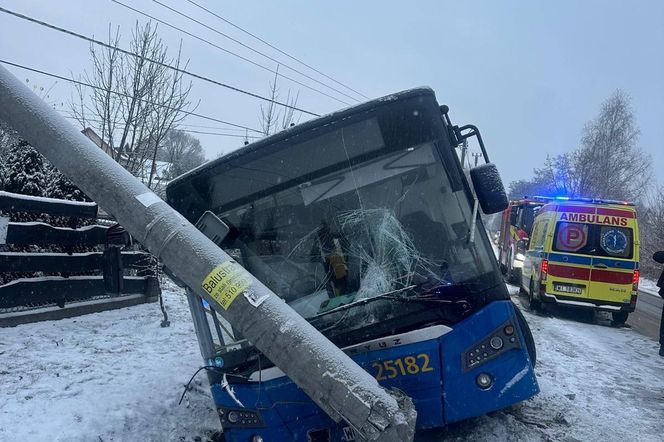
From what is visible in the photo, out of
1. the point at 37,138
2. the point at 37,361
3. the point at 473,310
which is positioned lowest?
the point at 37,361

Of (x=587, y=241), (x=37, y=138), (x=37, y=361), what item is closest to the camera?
(x=37, y=138)

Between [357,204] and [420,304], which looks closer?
[420,304]

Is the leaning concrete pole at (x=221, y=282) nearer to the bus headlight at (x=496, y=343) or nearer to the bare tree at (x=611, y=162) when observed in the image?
the bus headlight at (x=496, y=343)

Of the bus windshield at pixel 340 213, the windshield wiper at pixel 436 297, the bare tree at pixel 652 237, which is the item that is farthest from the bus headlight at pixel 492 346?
the bare tree at pixel 652 237

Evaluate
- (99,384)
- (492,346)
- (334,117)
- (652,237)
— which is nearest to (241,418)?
(492,346)

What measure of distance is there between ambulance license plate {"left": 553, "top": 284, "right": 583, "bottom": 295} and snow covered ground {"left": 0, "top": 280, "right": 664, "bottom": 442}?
13.0 ft

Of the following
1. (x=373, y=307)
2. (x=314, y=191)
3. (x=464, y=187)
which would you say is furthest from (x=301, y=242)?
(x=464, y=187)

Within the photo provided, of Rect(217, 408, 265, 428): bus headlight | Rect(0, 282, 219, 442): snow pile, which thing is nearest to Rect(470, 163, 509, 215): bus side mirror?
Rect(217, 408, 265, 428): bus headlight

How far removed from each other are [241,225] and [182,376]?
2.42 meters

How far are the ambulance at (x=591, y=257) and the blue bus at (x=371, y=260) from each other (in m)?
8.53

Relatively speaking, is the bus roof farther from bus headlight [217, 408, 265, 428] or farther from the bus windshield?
bus headlight [217, 408, 265, 428]

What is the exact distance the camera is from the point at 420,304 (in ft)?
11.8

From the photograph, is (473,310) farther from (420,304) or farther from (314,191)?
(314,191)

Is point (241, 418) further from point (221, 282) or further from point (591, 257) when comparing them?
point (591, 257)
